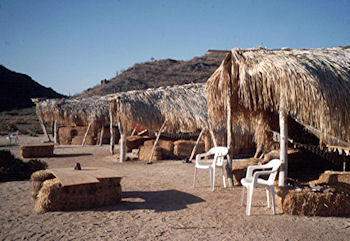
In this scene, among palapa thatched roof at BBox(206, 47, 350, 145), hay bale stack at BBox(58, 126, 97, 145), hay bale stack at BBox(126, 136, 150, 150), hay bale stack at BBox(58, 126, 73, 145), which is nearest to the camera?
palapa thatched roof at BBox(206, 47, 350, 145)

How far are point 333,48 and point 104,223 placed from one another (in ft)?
17.0

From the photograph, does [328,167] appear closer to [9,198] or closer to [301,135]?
[301,135]

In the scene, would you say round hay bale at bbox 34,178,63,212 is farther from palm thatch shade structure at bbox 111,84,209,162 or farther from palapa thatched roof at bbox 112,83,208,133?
palapa thatched roof at bbox 112,83,208,133

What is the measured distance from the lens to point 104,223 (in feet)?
14.1

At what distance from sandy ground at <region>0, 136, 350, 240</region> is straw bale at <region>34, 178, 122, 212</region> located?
0.16 m

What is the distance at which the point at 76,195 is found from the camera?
16.2 feet

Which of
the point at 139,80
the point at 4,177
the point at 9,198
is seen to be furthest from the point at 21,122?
the point at 9,198

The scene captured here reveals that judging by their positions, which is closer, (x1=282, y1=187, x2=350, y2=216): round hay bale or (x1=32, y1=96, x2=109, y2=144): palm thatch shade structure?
(x1=282, y1=187, x2=350, y2=216): round hay bale

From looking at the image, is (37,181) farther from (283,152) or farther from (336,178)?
(336,178)

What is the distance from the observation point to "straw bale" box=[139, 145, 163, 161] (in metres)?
11.3

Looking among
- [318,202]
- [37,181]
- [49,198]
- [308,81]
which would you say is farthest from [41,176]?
[308,81]

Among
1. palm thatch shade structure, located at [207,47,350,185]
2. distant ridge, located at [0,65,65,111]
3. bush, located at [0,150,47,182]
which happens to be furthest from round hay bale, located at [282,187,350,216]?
distant ridge, located at [0,65,65,111]

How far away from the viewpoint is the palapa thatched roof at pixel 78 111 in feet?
55.9

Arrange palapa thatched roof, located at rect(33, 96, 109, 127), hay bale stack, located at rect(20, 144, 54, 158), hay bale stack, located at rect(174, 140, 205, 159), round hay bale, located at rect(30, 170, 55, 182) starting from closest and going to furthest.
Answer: round hay bale, located at rect(30, 170, 55, 182) < hay bale stack, located at rect(174, 140, 205, 159) < hay bale stack, located at rect(20, 144, 54, 158) < palapa thatched roof, located at rect(33, 96, 109, 127)
